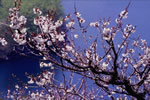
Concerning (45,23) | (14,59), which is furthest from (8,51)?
(45,23)

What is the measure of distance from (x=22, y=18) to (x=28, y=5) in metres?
10.8

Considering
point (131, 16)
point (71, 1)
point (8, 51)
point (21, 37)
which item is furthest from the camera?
point (71, 1)

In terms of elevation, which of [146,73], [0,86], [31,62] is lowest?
[146,73]

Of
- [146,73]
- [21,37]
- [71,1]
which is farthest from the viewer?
[71,1]

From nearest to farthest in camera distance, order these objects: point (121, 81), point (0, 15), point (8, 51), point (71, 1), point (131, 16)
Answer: point (121, 81) < point (8, 51) < point (0, 15) < point (131, 16) < point (71, 1)

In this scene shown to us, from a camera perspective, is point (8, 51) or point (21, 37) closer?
point (21, 37)

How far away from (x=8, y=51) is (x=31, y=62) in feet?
4.79

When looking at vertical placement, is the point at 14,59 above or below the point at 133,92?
above

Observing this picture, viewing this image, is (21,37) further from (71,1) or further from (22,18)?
(71,1)

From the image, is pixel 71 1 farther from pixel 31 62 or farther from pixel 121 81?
pixel 121 81

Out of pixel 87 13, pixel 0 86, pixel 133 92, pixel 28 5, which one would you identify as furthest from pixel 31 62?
pixel 133 92

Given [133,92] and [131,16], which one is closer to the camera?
[133,92]

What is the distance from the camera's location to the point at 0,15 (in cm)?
Answer: 1174

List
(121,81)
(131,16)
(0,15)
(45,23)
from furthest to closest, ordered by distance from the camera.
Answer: (131,16) < (0,15) < (121,81) < (45,23)
